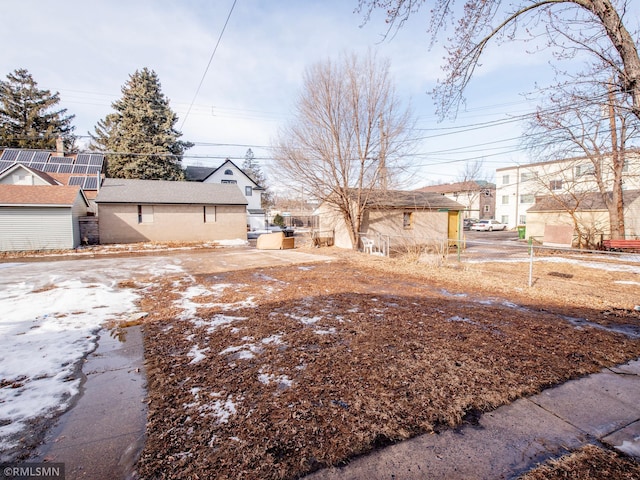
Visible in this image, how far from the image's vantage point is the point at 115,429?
239cm

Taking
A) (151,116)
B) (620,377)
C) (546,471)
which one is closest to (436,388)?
(546,471)

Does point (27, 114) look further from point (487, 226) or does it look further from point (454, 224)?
point (487, 226)

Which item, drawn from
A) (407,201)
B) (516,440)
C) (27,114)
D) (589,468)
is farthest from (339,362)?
(27,114)

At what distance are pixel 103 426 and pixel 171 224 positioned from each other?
19494mm

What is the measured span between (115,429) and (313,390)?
165 cm

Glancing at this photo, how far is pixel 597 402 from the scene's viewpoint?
2.69 metres

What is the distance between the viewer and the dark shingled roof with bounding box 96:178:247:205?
18844mm

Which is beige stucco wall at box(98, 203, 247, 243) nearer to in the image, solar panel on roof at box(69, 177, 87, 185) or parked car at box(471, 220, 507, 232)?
solar panel on roof at box(69, 177, 87, 185)

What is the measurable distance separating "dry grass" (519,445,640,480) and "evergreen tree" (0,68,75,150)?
41760mm

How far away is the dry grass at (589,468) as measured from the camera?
1.85 metres

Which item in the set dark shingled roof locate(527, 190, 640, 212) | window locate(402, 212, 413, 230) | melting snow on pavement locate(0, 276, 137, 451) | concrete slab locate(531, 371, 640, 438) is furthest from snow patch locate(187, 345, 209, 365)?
dark shingled roof locate(527, 190, 640, 212)

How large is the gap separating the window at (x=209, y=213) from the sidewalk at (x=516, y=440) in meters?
21.0

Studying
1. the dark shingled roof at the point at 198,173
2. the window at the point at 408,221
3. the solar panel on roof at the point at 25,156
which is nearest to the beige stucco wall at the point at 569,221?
the window at the point at 408,221

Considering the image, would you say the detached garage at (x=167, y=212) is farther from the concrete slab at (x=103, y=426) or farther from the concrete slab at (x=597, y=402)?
the concrete slab at (x=597, y=402)
